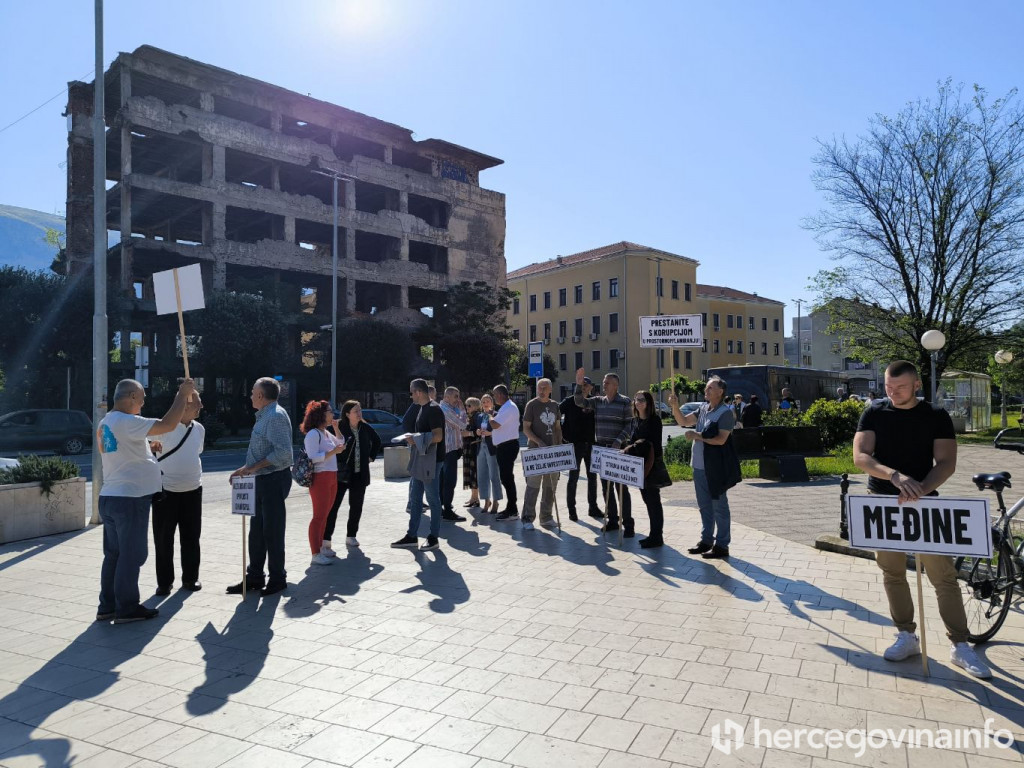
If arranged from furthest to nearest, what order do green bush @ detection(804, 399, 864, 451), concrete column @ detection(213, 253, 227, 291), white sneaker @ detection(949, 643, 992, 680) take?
concrete column @ detection(213, 253, 227, 291) → green bush @ detection(804, 399, 864, 451) → white sneaker @ detection(949, 643, 992, 680)

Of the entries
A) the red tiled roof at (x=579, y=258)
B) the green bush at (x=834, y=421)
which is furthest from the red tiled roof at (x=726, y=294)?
the green bush at (x=834, y=421)

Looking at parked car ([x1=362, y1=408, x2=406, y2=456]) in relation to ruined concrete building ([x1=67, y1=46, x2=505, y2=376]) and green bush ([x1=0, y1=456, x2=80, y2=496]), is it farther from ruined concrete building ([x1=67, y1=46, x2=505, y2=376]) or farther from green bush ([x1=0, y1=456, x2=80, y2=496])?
green bush ([x1=0, y1=456, x2=80, y2=496])

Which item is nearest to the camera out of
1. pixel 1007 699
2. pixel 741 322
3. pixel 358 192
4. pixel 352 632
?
pixel 1007 699

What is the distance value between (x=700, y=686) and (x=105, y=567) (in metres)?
4.71

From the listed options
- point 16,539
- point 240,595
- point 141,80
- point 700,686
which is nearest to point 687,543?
point 700,686

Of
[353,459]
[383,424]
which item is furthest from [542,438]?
[383,424]

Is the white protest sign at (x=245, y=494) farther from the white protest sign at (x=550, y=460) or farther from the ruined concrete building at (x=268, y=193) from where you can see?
the ruined concrete building at (x=268, y=193)

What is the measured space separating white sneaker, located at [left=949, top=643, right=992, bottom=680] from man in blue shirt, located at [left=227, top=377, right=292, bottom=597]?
5224 mm

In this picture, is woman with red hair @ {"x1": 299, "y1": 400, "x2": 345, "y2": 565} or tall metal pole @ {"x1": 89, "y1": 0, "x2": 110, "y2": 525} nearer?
woman with red hair @ {"x1": 299, "y1": 400, "x2": 345, "y2": 565}

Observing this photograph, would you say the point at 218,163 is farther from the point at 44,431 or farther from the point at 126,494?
the point at 126,494

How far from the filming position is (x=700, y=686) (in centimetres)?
426

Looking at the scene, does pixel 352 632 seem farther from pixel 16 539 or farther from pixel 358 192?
pixel 358 192

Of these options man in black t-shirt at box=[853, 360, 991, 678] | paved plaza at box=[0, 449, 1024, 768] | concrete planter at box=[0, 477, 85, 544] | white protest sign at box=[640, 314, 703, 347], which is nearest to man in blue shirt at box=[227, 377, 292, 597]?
paved plaza at box=[0, 449, 1024, 768]

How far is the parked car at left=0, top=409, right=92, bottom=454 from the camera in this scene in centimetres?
2342
